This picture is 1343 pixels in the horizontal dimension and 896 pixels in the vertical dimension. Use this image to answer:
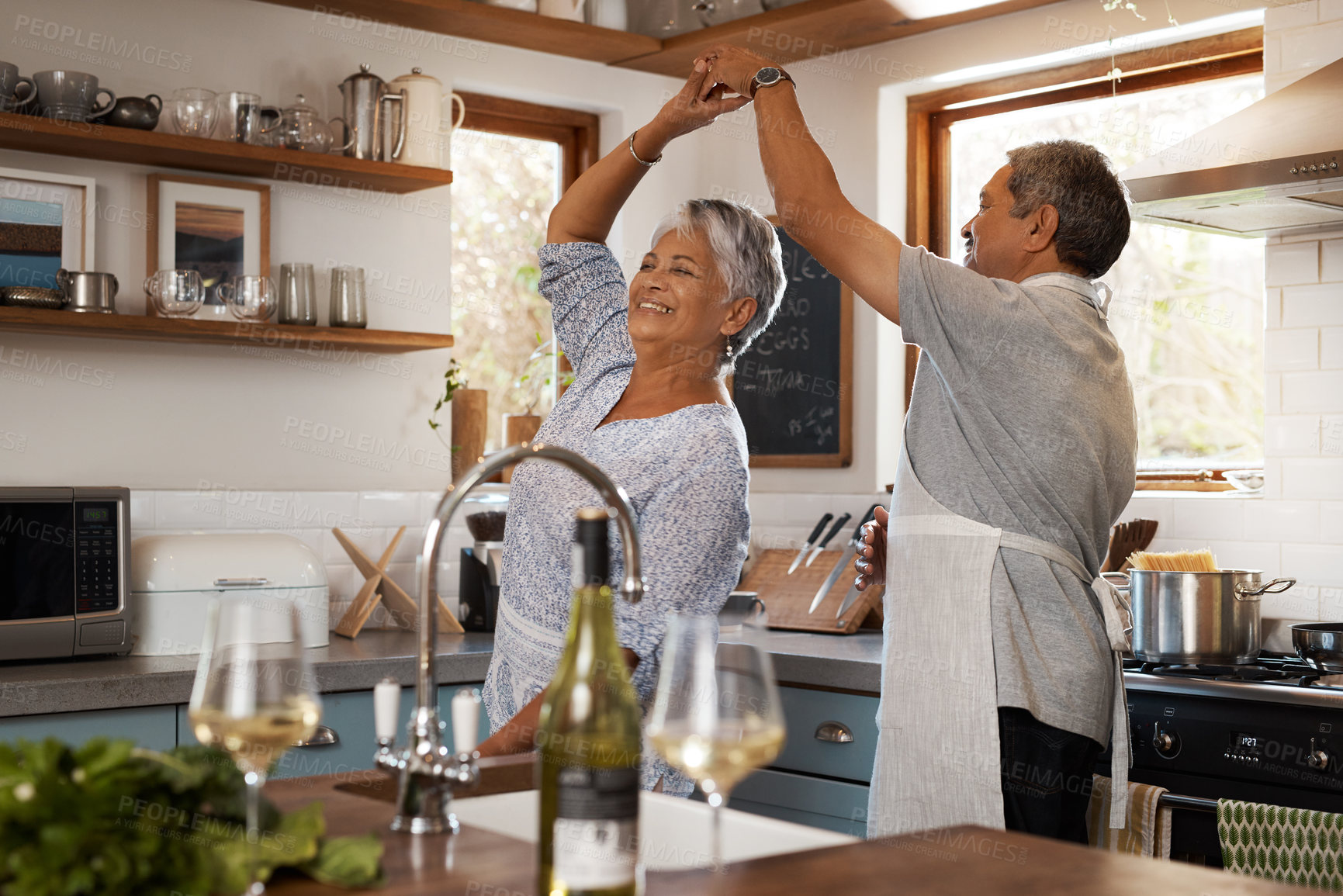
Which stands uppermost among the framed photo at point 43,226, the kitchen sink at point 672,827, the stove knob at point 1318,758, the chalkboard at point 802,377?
the framed photo at point 43,226

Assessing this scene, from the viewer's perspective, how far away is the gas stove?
7.24ft

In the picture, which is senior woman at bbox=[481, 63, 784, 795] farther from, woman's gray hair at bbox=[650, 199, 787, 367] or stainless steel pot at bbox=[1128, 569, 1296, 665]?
stainless steel pot at bbox=[1128, 569, 1296, 665]

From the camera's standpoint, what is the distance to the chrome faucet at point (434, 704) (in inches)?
40.9

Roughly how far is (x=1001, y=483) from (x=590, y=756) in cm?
98

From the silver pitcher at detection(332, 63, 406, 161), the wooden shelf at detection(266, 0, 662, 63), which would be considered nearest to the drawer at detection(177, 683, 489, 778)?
the silver pitcher at detection(332, 63, 406, 161)

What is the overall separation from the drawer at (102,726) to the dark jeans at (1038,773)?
140cm

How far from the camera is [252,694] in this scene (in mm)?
867

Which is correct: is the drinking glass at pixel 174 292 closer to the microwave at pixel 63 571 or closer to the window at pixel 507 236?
the microwave at pixel 63 571

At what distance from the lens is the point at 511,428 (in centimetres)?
373

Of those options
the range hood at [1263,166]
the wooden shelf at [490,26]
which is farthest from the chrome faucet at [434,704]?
the wooden shelf at [490,26]

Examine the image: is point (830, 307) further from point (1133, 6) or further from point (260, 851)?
point (260, 851)

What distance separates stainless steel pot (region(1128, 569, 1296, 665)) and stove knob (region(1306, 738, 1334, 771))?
32 centimetres

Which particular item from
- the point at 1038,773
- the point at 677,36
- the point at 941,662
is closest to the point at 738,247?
the point at 941,662

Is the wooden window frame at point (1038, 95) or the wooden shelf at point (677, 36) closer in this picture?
the wooden window frame at point (1038, 95)
